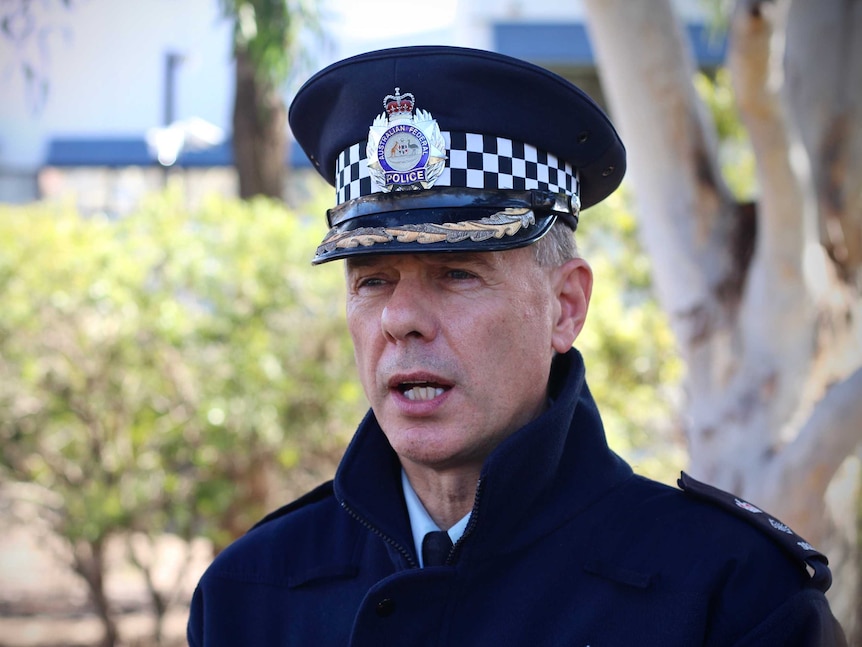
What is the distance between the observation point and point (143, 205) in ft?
20.1

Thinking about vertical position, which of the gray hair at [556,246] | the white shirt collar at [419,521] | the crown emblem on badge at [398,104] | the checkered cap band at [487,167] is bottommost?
the white shirt collar at [419,521]

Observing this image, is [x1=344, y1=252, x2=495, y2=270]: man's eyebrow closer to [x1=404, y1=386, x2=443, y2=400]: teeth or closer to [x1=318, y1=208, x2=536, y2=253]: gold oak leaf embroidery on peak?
[x1=318, y1=208, x2=536, y2=253]: gold oak leaf embroidery on peak

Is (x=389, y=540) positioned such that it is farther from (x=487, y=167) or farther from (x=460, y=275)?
(x=487, y=167)

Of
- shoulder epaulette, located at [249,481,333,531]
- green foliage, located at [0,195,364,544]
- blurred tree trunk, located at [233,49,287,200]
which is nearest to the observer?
shoulder epaulette, located at [249,481,333,531]

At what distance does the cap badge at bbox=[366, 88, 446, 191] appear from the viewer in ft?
5.92

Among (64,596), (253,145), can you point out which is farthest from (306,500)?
(253,145)

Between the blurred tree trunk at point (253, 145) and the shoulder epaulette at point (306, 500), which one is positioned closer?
the shoulder epaulette at point (306, 500)

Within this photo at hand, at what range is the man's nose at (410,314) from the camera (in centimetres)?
177

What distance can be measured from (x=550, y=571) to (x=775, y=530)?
39cm

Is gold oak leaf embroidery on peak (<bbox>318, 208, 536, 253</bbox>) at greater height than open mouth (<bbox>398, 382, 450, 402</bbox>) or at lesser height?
greater

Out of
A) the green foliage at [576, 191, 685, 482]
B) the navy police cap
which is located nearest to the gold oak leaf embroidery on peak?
the navy police cap

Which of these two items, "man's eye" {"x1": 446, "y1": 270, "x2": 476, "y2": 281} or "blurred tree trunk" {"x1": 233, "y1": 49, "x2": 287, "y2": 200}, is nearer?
"man's eye" {"x1": 446, "y1": 270, "x2": 476, "y2": 281}

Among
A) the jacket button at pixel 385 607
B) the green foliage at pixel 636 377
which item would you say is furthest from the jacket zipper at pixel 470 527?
the green foliage at pixel 636 377

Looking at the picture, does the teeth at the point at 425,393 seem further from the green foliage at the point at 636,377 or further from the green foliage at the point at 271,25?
the green foliage at the point at 636,377
